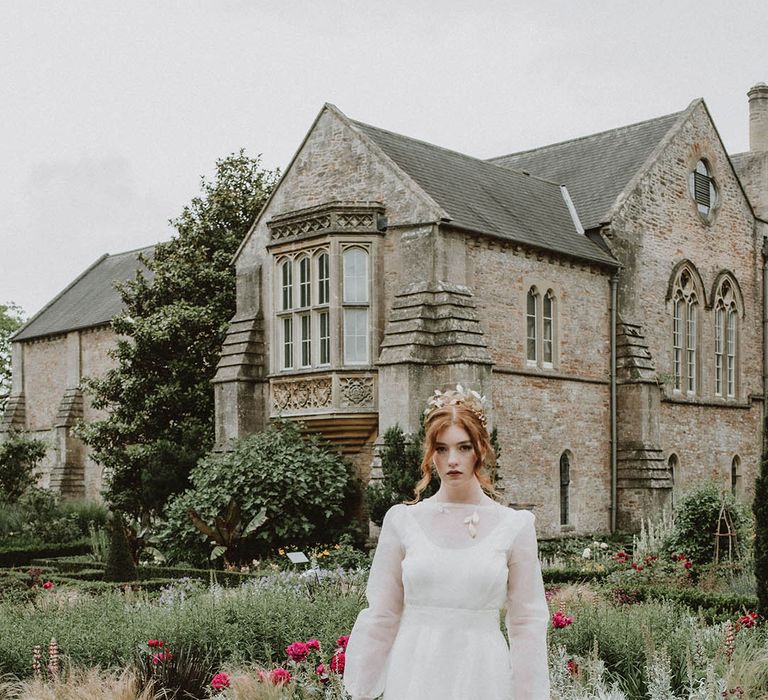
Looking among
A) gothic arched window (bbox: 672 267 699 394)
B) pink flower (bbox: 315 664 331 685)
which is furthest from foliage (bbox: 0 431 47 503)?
pink flower (bbox: 315 664 331 685)

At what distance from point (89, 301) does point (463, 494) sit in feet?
125

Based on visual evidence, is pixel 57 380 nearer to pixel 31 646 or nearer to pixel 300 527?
pixel 300 527

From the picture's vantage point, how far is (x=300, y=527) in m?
20.0

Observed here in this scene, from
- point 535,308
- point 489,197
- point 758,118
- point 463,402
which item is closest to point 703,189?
point 758,118

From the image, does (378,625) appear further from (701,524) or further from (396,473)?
(396,473)

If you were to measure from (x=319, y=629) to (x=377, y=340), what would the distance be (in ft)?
36.9

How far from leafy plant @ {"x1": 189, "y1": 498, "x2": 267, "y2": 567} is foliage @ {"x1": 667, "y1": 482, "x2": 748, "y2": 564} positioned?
7471mm

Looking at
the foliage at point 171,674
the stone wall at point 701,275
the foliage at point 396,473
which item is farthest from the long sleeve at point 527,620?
the stone wall at point 701,275

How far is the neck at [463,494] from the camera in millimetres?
5098

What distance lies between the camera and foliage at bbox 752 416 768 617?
10578 millimetres

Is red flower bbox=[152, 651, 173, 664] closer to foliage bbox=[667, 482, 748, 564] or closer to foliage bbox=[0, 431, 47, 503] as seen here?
foliage bbox=[667, 482, 748, 564]

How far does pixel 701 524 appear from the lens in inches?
688

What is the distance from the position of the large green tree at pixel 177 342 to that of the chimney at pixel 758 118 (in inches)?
608

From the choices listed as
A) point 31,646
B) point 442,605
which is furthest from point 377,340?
point 442,605
